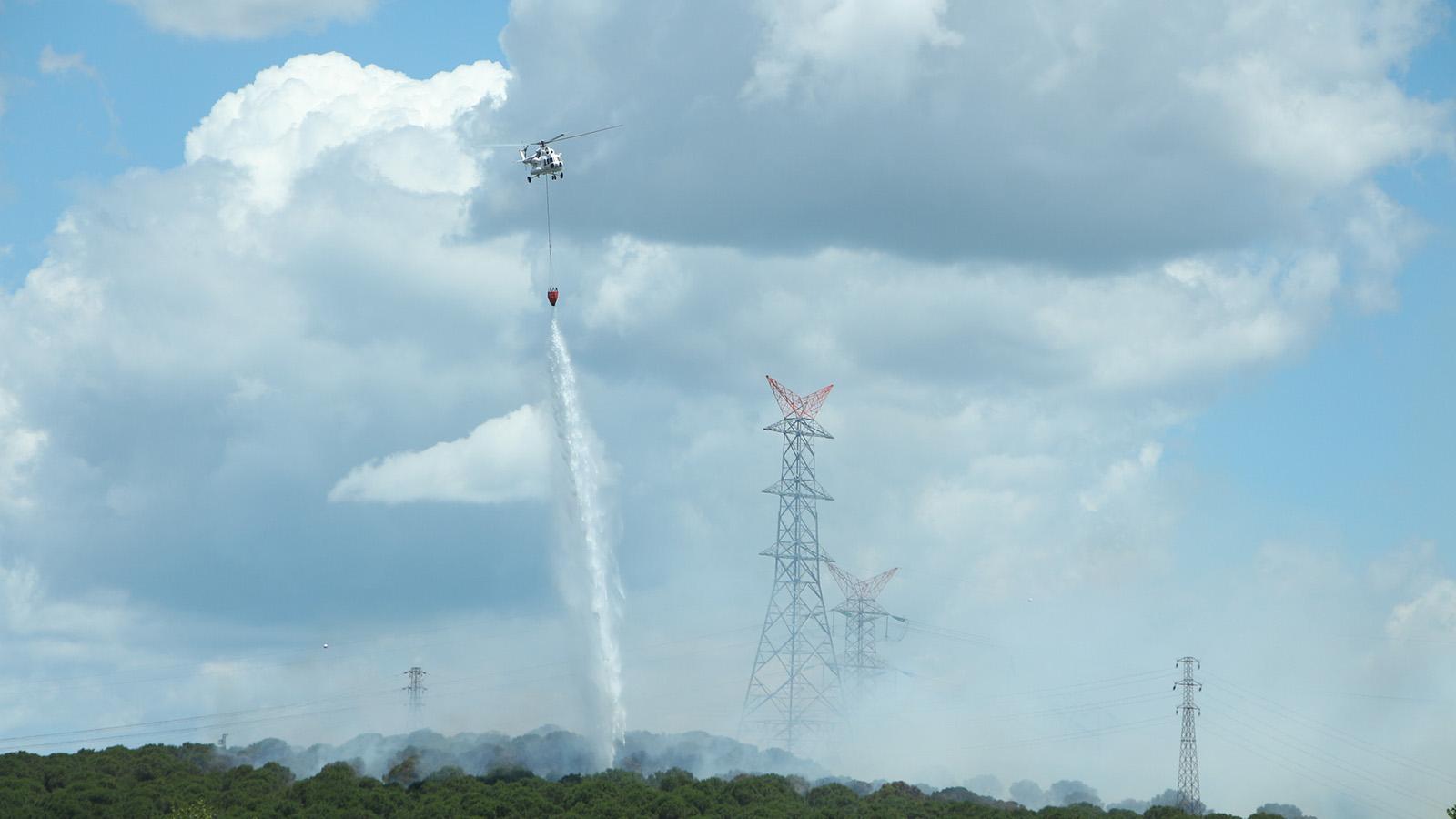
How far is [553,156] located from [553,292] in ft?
48.3

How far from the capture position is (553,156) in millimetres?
188125

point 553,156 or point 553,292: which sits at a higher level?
point 553,156

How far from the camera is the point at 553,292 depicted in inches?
7387
